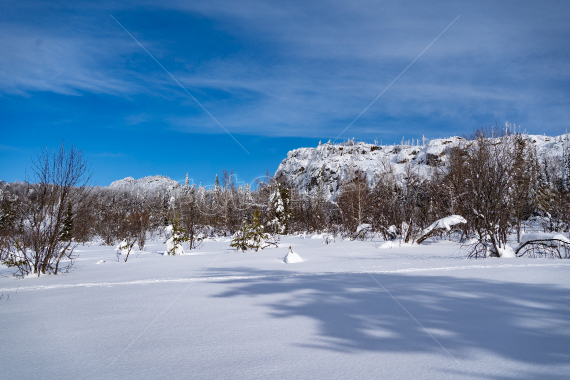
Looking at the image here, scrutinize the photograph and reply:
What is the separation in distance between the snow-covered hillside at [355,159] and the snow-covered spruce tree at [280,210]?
42.2m

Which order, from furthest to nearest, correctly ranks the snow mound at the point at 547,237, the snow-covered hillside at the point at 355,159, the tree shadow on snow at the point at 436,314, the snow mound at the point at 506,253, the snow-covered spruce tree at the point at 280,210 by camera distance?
the snow-covered hillside at the point at 355,159 < the snow-covered spruce tree at the point at 280,210 < the snow mound at the point at 506,253 < the snow mound at the point at 547,237 < the tree shadow on snow at the point at 436,314

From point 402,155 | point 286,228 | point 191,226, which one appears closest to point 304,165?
point 402,155

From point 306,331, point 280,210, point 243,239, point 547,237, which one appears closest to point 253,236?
point 243,239

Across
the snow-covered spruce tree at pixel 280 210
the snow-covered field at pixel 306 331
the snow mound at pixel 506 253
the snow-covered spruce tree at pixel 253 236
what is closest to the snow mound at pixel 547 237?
the snow mound at pixel 506 253

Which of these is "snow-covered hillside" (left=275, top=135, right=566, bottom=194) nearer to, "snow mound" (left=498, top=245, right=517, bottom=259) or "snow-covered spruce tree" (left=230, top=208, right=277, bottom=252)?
"snow-covered spruce tree" (left=230, top=208, right=277, bottom=252)

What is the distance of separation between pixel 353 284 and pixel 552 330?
2.67 meters

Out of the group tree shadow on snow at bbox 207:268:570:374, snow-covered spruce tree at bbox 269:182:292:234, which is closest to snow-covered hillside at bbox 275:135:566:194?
snow-covered spruce tree at bbox 269:182:292:234

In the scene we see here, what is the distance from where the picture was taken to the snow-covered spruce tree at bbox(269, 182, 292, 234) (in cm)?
3538

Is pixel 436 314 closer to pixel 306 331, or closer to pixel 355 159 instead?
pixel 306 331

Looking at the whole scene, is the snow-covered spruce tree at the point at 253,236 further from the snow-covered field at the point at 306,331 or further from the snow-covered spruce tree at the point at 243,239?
the snow-covered field at the point at 306,331

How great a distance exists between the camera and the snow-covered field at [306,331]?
7.22 ft

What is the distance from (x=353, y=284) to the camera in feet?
16.4

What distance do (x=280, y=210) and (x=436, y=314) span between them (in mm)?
32474

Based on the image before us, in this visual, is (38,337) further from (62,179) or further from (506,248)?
(506,248)
